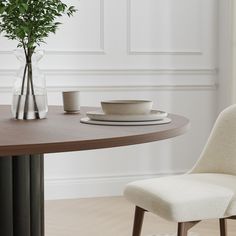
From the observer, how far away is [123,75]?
5.06m

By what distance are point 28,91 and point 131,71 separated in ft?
8.73

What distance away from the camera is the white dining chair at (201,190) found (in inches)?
97.7

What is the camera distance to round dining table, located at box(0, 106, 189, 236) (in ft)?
5.84

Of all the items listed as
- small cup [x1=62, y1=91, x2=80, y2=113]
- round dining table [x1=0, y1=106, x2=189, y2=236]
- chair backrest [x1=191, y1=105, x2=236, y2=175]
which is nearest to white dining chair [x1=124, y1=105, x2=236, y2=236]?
chair backrest [x1=191, y1=105, x2=236, y2=175]

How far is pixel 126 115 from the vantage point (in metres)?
2.33

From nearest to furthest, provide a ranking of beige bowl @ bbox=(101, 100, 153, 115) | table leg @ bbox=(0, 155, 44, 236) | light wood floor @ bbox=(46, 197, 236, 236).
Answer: table leg @ bbox=(0, 155, 44, 236) < beige bowl @ bbox=(101, 100, 153, 115) < light wood floor @ bbox=(46, 197, 236, 236)

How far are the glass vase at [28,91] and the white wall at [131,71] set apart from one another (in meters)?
2.36

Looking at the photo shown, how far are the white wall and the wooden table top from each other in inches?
98.3

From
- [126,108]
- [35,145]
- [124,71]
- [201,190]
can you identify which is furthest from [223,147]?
[124,71]

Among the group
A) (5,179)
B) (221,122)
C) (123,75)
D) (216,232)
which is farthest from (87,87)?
(5,179)

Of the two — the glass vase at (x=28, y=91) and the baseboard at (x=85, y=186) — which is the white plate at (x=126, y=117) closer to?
the glass vase at (x=28, y=91)

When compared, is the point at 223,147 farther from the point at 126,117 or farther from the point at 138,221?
the point at 126,117

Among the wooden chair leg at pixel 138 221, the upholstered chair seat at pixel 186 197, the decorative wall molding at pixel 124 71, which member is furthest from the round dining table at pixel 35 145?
the decorative wall molding at pixel 124 71

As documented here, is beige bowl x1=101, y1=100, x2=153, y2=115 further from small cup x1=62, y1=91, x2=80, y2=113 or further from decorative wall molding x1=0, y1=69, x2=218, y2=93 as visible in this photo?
decorative wall molding x1=0, y1=69, x2=218, y2=93
